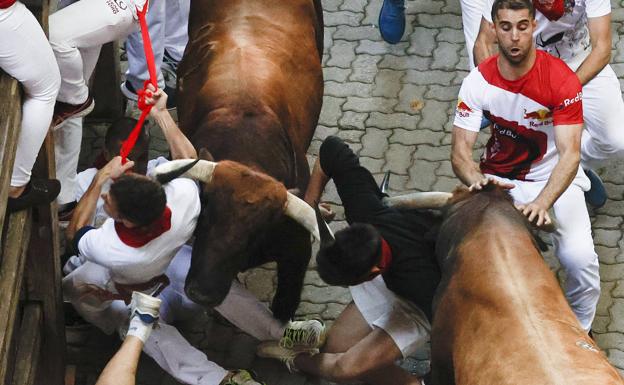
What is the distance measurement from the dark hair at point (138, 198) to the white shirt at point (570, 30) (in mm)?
2724

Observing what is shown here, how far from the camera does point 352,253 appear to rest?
18.3 feet

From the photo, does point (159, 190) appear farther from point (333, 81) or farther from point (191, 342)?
point (333, 81)

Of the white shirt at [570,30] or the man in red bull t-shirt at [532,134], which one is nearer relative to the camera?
the man in red bull t-shirt at [532,134]

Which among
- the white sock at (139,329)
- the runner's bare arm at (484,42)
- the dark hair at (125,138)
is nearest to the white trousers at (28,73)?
the white sock at (139,329)

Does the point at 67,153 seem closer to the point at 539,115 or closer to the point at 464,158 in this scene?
the point at 464,158

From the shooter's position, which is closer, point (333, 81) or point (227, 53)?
point (227, 53)

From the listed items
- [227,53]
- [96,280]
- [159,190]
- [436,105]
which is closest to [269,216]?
[159,190]

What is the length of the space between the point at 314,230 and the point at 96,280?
3.98 feet

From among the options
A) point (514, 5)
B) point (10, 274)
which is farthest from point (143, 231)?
point (514, 5)

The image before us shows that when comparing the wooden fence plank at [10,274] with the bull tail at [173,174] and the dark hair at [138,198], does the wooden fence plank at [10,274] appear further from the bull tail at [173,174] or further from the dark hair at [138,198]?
the bull tail at [173,174]

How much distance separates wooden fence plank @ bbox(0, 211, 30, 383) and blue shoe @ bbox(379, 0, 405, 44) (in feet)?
13.4

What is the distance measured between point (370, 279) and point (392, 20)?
152 inches

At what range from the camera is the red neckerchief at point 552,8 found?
283 inches

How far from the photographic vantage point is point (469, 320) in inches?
207
